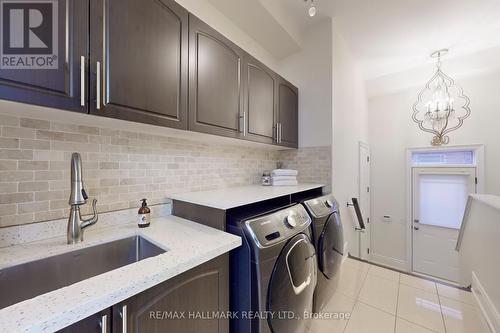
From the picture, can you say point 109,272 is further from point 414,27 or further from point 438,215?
point 438,215

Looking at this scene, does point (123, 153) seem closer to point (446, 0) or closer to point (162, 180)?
point (162, 180)

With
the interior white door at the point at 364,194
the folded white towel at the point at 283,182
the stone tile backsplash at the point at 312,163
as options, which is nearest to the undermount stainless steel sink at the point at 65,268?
the folded white towel at the point at 283,182

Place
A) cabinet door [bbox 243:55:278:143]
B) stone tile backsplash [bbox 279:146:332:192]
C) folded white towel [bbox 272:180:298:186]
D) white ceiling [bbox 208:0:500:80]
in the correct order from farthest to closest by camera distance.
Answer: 1. stone tile backsplash [bbox 279:146:332:192]
2. folded white towel [bbox 272:180:298:186]
3. white ceiling [bbox 208:0:500:80]
4. cabinet door [bbox 243:55:278:143]

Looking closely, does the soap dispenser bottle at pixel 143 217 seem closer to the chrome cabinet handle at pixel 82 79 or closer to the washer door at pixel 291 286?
the chrome cabinet handle at pixel 82 79

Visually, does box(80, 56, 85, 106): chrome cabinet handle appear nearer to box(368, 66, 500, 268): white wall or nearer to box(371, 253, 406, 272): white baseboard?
box(368, 66, 500, 268): white wall

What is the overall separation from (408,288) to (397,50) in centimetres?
288

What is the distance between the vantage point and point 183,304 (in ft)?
2.48

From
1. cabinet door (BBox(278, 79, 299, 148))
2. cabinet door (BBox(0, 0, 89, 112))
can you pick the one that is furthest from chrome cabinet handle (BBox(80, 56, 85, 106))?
cabinet door (BBox(278, 79, 299, 148))

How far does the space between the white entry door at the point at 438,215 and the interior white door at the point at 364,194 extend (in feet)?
2.35

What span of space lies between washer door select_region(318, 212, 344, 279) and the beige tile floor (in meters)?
0.30

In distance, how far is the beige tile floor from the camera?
4.54 ft

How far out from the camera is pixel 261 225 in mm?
1041

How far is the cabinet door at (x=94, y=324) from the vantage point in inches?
20.8

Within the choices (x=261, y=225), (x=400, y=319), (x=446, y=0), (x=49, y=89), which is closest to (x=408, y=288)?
(x=400, y=319)
